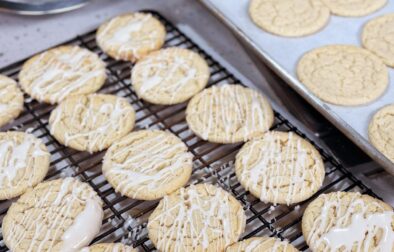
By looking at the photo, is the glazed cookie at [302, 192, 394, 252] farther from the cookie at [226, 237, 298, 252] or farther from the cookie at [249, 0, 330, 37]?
the cookie at [249, 0, 330, 37]

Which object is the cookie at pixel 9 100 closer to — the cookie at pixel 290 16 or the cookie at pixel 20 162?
the cookie at pixel 20 162

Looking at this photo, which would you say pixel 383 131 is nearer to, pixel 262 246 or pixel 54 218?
pixel 262 246

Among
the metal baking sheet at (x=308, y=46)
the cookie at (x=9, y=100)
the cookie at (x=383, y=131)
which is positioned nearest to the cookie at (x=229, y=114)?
the metal baking sheet at (x=308, y=46)

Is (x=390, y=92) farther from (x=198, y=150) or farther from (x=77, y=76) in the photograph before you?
(x=77, y=76)

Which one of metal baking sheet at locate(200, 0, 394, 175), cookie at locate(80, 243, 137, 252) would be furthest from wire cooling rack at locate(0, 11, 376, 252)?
metal baking sheet at locate(200, 0, 394, 175)

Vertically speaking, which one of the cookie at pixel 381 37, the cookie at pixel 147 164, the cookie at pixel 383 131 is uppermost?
the cookie at pixel 147 164
